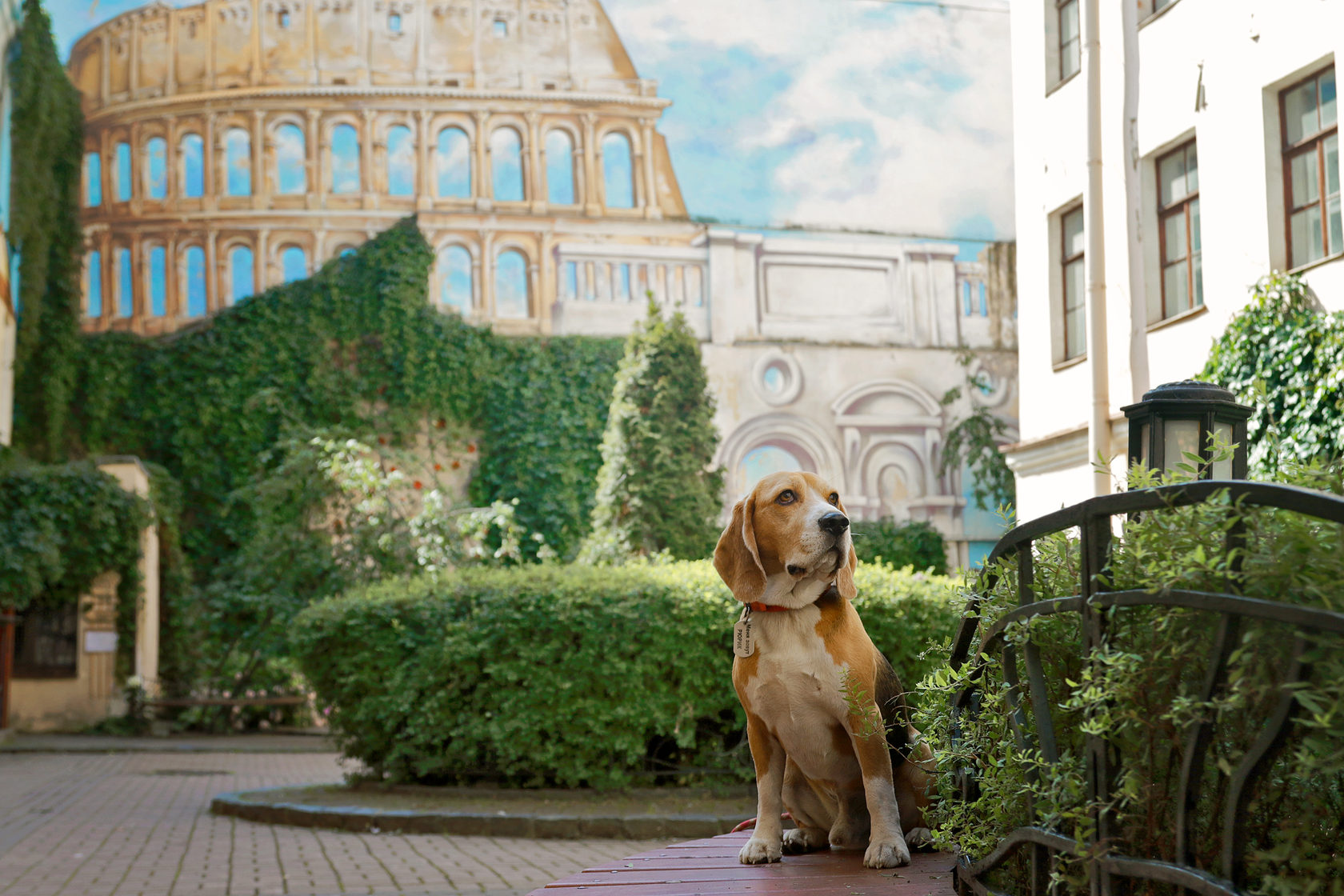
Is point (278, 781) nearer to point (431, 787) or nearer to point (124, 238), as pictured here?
point (431, 787)

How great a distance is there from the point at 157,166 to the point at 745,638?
984 inches

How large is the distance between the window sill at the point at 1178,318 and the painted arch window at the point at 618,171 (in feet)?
49.3

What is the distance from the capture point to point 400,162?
83.8 ft

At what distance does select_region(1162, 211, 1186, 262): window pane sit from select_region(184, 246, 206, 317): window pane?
1824cm

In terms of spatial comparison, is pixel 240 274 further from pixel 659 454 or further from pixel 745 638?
pixel 745 638

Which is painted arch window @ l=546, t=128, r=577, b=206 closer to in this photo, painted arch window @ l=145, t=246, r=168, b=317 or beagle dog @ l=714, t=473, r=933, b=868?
painted arch window @ l=145, t=246, r=168, b=317

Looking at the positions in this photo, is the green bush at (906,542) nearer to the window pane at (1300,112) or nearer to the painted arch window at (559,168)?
the painted arch window at (559,168)

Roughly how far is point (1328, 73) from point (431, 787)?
371 inches

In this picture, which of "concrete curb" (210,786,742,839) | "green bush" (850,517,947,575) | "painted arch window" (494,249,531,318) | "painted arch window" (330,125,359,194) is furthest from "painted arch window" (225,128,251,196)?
"concrete curb" (210,786,742,839)

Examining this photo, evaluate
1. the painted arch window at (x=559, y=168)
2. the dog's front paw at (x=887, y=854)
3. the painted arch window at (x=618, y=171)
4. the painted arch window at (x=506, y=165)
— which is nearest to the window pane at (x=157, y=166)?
the painted arch window at (x=506, y=165)

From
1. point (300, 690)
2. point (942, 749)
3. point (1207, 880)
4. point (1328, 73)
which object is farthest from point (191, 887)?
A: point (300, 690)

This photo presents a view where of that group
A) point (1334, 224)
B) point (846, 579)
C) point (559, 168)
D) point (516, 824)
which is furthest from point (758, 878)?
point (559, 168)

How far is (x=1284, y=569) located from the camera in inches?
65.4

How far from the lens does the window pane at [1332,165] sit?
10.5 m
